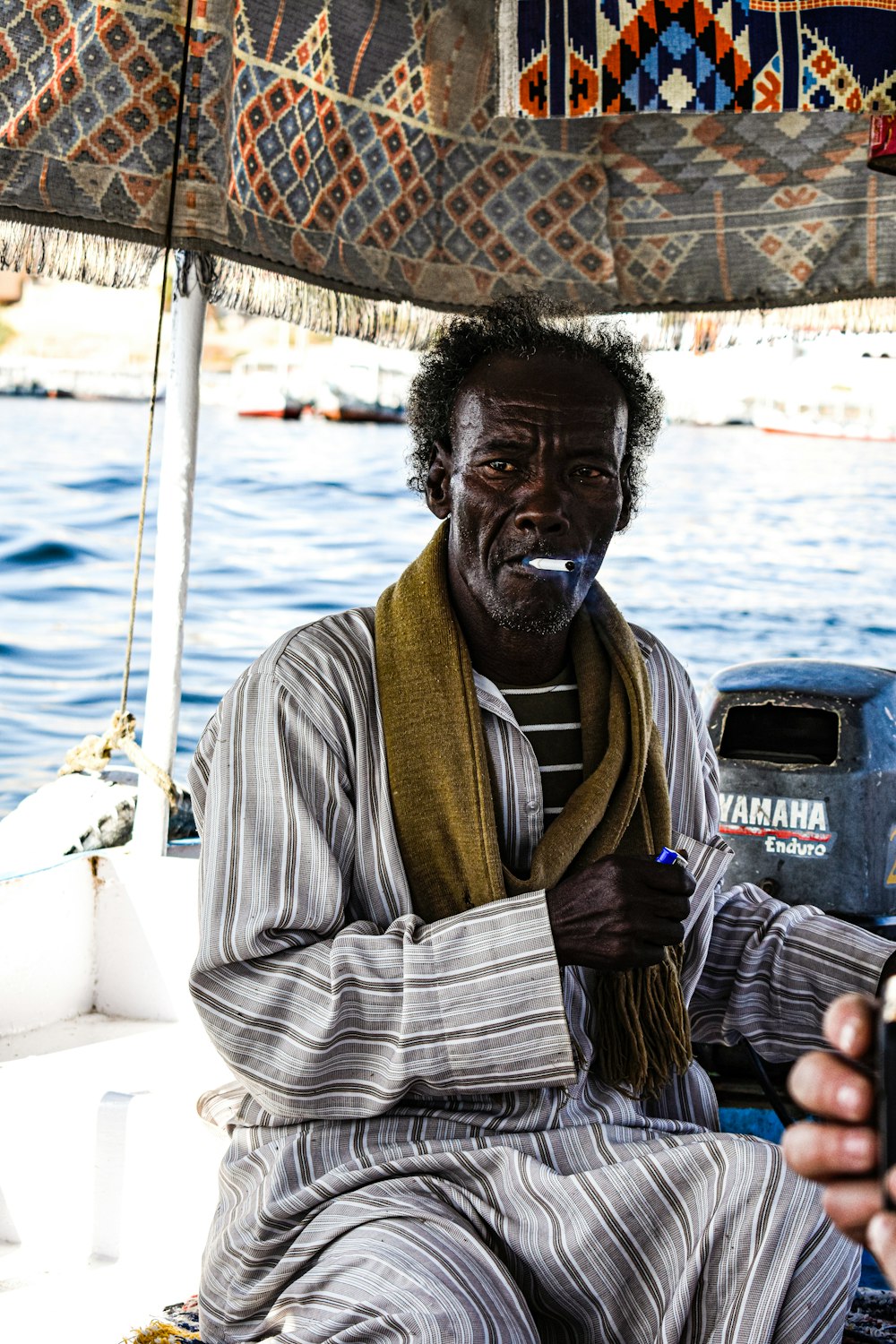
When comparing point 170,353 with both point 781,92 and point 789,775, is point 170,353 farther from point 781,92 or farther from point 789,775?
point 789,775

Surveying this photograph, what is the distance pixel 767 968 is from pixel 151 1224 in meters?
1.23

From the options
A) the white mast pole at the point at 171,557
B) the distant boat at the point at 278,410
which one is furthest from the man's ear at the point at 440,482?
the distant boat at the point at 278,410

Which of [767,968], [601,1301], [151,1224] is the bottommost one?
[151,1224]

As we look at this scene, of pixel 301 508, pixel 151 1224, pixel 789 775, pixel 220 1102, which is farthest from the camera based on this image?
pixel 301 508

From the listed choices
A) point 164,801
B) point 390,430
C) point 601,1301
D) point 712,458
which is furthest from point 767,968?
point 712,458

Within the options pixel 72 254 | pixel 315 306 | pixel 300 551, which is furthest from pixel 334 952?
pixel 300 551

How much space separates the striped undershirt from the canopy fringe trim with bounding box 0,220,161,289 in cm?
119

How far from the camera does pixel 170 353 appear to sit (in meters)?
3.07

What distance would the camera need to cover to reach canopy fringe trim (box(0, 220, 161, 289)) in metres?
2.62

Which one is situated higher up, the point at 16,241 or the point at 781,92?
the point at 781,92

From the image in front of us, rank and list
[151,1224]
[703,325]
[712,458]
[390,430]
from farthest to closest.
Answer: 1. [712,458]
2. [390,430]
3. [703,325]
4. [151,1224]

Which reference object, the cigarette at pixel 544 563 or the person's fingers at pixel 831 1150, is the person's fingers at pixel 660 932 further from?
the person's fingers at pixel 831 1150

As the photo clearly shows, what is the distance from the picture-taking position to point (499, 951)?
1.69m

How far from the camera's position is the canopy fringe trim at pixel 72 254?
2621 millimetres
